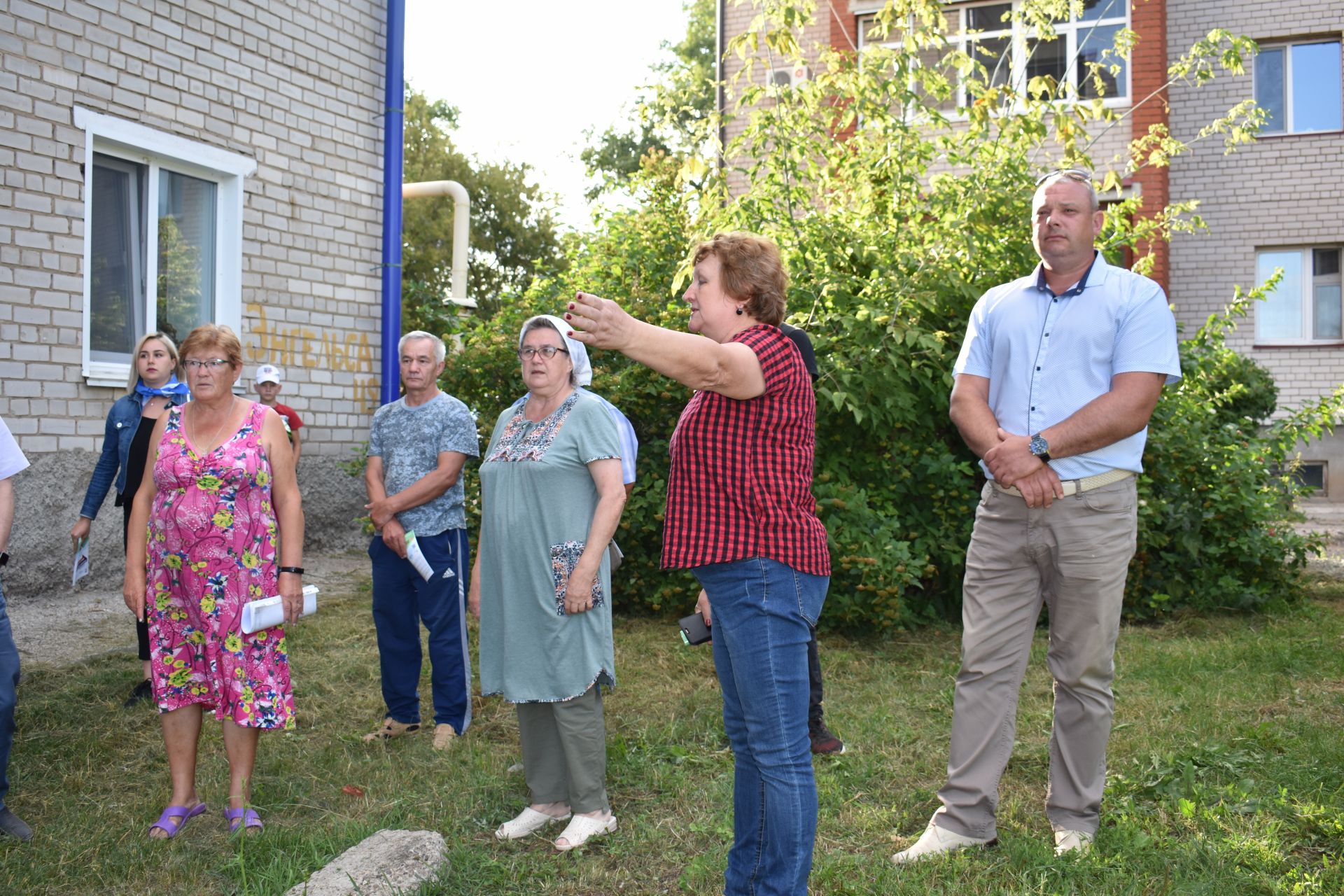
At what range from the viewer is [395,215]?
1077 cm

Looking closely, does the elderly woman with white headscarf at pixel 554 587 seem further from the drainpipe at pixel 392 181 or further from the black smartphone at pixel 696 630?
the drainpipe at pixel 392 181

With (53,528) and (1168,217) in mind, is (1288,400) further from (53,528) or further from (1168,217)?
(53,528)

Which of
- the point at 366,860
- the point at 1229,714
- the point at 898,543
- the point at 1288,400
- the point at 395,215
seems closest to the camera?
the point at 366,860

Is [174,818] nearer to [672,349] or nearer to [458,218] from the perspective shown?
[672,349]

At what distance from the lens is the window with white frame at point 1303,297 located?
55.3 feet

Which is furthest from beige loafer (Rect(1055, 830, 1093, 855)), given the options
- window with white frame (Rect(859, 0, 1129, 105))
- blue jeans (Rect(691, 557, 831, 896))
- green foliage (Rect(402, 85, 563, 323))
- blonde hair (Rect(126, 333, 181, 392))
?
green foliage (Rect(402, 85, 563, 323))

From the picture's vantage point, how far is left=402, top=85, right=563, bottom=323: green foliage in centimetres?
2742

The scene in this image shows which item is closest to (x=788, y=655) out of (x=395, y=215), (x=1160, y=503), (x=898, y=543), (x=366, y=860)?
(x=366, y=860)

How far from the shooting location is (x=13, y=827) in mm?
3822

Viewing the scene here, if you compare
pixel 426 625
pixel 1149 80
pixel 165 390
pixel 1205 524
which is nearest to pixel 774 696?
pixel 426 625

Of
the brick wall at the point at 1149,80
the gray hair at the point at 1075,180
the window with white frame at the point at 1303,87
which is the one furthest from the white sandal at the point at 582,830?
the window with white frame at the point at 1303,87

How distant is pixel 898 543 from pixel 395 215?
252 inches

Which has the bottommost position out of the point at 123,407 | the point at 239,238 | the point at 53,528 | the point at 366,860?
the point at 366,860

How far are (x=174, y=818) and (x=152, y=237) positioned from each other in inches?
243
